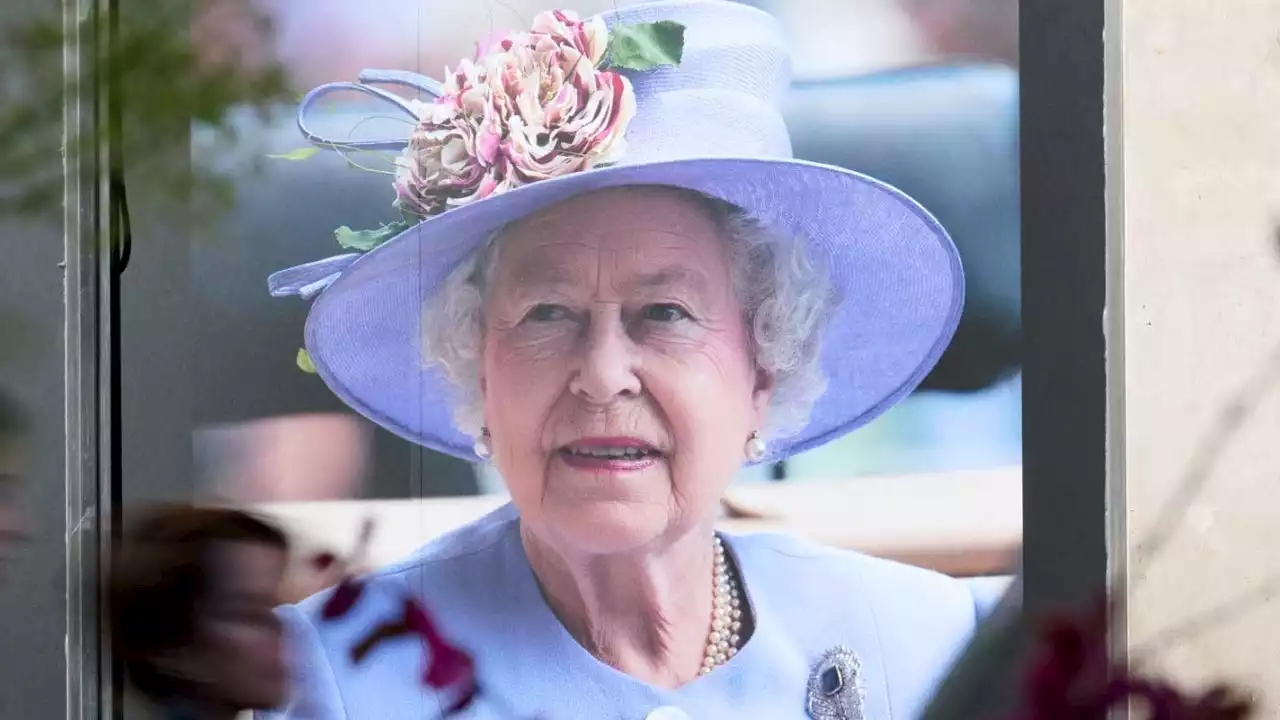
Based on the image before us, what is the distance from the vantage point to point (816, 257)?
2.51 m

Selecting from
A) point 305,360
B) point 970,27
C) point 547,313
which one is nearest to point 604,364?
point 547,313

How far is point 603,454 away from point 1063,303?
1052mm

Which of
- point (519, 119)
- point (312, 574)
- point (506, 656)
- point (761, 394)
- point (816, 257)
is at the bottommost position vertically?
point (506, 656)

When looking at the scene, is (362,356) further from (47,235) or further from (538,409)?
(47,235)

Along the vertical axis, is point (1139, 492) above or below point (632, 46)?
below

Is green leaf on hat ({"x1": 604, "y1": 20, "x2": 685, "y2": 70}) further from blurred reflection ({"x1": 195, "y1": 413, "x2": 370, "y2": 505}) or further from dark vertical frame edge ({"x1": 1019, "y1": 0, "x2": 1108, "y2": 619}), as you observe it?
blurred reflection ({"x1": 195, "y1": 413, "x2": 370, "y2": 505})

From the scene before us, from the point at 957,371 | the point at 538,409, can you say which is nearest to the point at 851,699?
the point at 957,371

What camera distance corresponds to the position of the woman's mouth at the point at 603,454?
2.44m

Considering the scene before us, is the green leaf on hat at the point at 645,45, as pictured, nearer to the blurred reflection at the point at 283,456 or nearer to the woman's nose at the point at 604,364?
the woman's nose at the point at 604,364

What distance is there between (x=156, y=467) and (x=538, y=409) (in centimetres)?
80

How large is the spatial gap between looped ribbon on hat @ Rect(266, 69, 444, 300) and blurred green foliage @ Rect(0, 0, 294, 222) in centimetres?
7

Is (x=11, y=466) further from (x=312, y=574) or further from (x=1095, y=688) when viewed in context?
(x=1095, y=688)

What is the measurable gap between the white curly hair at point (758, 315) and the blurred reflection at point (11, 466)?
2.83ft

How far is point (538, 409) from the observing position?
2.44 m
